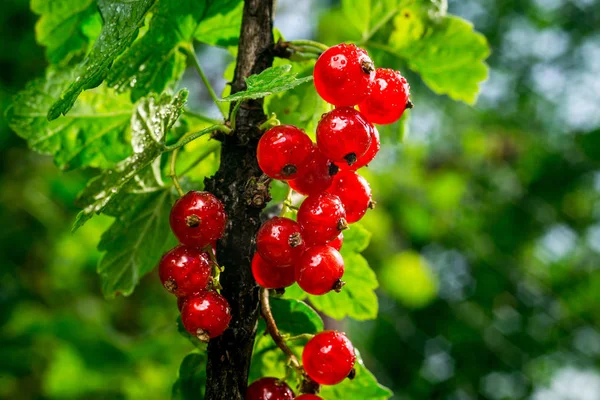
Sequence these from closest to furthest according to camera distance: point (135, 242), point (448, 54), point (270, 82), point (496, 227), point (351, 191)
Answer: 1. point (270, 82)
2. point (351, 191)
3. point (135, 242)
4. point (448, 54)
5. point (496, 227)

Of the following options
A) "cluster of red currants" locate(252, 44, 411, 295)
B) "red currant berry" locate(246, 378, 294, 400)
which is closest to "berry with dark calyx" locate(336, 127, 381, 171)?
"cluster of red currants" locate(252, 44, 411, 295)

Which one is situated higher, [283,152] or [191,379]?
[283,152]

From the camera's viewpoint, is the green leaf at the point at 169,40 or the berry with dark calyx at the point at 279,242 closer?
the berry with dark calyx at the point at 279,242

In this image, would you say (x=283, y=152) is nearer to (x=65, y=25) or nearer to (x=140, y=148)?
(x=140, y=148)

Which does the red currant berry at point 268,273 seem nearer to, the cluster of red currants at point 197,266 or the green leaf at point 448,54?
the cluster of red currants at point 197,266

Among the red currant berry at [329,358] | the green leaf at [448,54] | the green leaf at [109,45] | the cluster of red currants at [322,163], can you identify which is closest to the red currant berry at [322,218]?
the cluster of red currants at [322,163]

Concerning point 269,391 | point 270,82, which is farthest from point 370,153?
point 269,391

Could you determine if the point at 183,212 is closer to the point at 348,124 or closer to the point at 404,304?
the point at 348,124

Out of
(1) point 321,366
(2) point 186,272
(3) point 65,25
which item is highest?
(3) point 65,25
